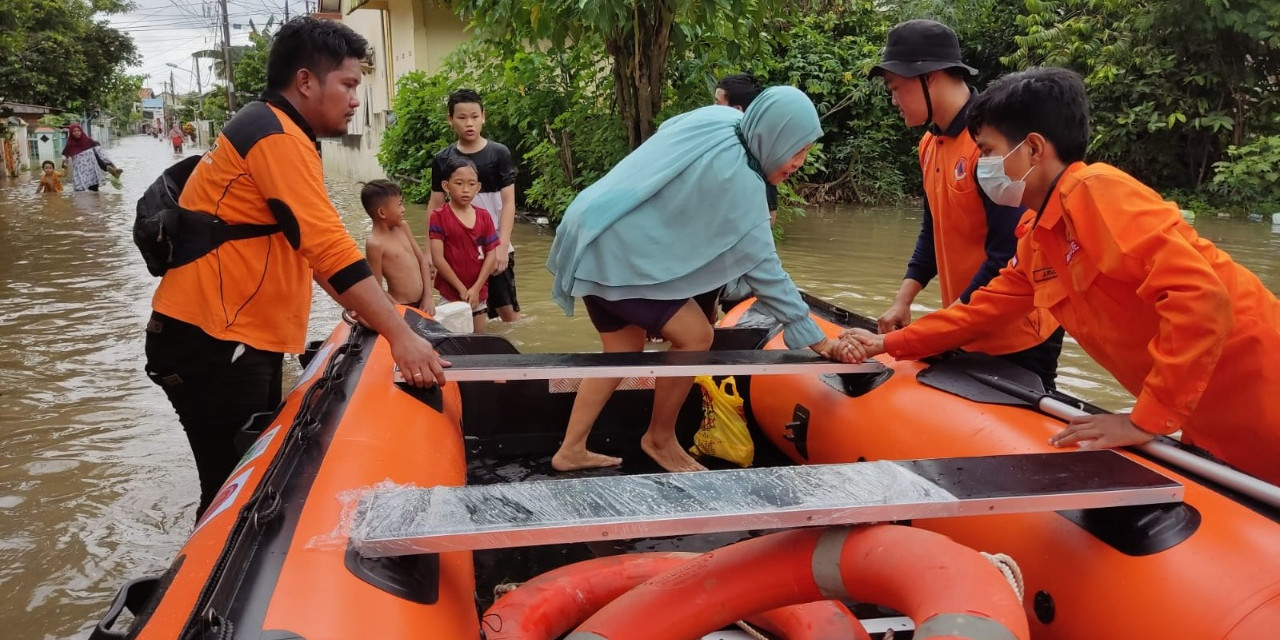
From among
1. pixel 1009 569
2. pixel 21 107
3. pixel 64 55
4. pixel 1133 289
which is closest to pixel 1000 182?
pixel 1133 289

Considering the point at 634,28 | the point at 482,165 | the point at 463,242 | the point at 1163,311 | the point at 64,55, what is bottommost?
the point at 463,242

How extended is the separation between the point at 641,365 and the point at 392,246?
2303 millimetres

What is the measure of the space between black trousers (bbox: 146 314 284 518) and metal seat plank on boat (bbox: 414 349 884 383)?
547mm

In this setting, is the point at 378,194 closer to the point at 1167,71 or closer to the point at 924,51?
the point at 924,51

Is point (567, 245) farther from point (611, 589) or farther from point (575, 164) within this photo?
point (575, 164)

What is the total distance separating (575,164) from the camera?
1023 centimetres

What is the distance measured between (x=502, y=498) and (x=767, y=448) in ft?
6.80

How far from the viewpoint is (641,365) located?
271 cm

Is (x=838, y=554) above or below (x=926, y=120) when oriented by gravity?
below

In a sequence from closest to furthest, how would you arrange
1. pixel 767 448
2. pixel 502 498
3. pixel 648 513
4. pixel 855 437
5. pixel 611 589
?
pixel 648 513
pixel 502 498
pixel 611 589
pixel 855 437
pixel 767 448

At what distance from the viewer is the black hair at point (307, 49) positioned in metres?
2.34

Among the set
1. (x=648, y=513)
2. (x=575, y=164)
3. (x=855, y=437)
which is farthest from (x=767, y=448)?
(x=575, y=164)

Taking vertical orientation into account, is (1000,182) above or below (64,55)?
below

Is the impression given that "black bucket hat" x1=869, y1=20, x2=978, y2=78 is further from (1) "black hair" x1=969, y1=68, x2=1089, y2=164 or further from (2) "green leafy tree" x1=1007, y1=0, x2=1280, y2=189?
(2) "green leafy tree" x1=1007, y1=0, x2=1280, y2=189
